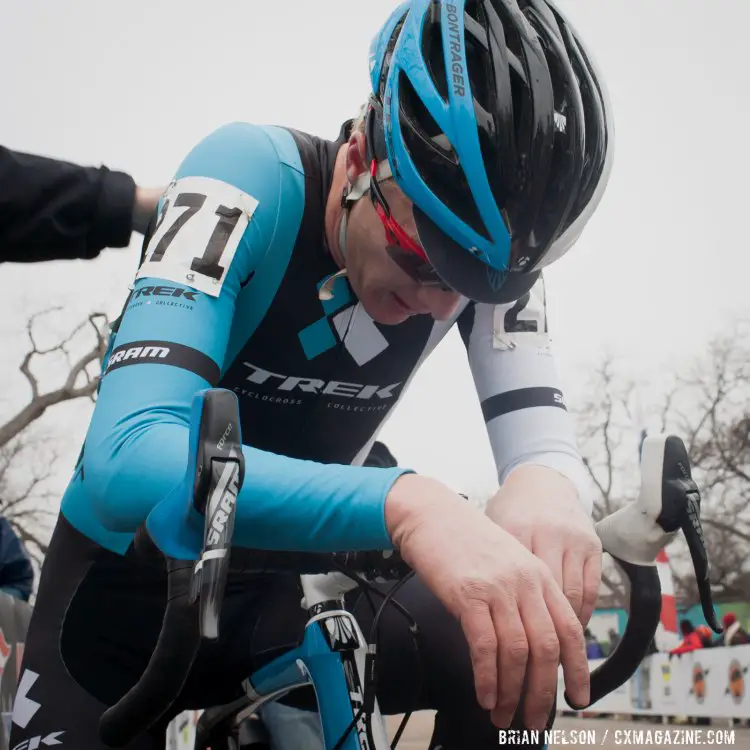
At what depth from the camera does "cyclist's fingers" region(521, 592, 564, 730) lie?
109 cm

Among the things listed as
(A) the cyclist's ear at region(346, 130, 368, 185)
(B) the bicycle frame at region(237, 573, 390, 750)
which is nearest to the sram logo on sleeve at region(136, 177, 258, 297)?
(A) the cyclist's ear at region(346, 130, 368, 185)

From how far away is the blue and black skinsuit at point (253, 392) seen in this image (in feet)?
5.15

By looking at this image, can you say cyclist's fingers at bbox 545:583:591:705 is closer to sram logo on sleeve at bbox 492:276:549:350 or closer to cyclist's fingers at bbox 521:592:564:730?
cyclist's fingers at bbox 521:592:564:730

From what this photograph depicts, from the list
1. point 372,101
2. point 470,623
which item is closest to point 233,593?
point 470,623

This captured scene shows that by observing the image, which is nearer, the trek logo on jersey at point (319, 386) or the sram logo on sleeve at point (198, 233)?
the sram logo on sleeve at point (198, 233)

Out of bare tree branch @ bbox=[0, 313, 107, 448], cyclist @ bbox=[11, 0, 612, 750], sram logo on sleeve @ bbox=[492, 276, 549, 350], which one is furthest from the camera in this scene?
bare tree branch @ bbox=[0, 313, 107, 448]

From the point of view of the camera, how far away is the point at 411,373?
227 centimetres

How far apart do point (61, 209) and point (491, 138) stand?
1216 millimetres

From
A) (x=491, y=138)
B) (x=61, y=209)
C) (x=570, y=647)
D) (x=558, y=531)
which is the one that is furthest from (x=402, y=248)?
(x=61, y=209)

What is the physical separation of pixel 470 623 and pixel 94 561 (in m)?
1.19

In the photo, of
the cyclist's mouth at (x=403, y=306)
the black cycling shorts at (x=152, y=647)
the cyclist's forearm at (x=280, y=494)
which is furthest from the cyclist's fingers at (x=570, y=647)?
the cyclist's mouth at (x=403, y=306)

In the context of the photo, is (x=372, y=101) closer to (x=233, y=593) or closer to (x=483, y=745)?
(x=233, y=593)

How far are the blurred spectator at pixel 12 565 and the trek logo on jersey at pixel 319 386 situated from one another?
3.49 meters

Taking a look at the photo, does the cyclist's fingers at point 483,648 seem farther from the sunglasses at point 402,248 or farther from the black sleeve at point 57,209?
the black sleeve at point 57,209
